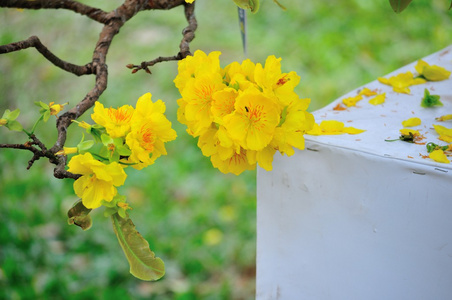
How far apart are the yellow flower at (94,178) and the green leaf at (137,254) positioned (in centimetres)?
6

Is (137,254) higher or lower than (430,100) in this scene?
lower

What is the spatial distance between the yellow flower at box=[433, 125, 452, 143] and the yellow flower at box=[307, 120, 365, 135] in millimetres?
112

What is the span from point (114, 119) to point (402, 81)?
25.1 inches

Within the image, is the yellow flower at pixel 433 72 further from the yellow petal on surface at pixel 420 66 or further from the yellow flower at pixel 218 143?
the yellow flower at pixel 218 143

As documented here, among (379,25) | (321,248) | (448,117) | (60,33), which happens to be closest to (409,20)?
(379,25)

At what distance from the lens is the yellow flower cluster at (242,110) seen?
553 mm

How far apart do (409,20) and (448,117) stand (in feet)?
6.77

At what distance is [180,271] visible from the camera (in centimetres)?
159

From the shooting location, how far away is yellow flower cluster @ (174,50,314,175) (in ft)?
1.82

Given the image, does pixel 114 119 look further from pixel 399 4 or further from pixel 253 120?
pixel 399 4

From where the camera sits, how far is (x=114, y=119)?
546 mm

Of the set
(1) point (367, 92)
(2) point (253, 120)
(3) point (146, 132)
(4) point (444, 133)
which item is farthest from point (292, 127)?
(1) point (367, 92)

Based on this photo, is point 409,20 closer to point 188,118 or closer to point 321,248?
point 321,248

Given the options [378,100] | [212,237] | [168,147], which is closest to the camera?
[378,100]
